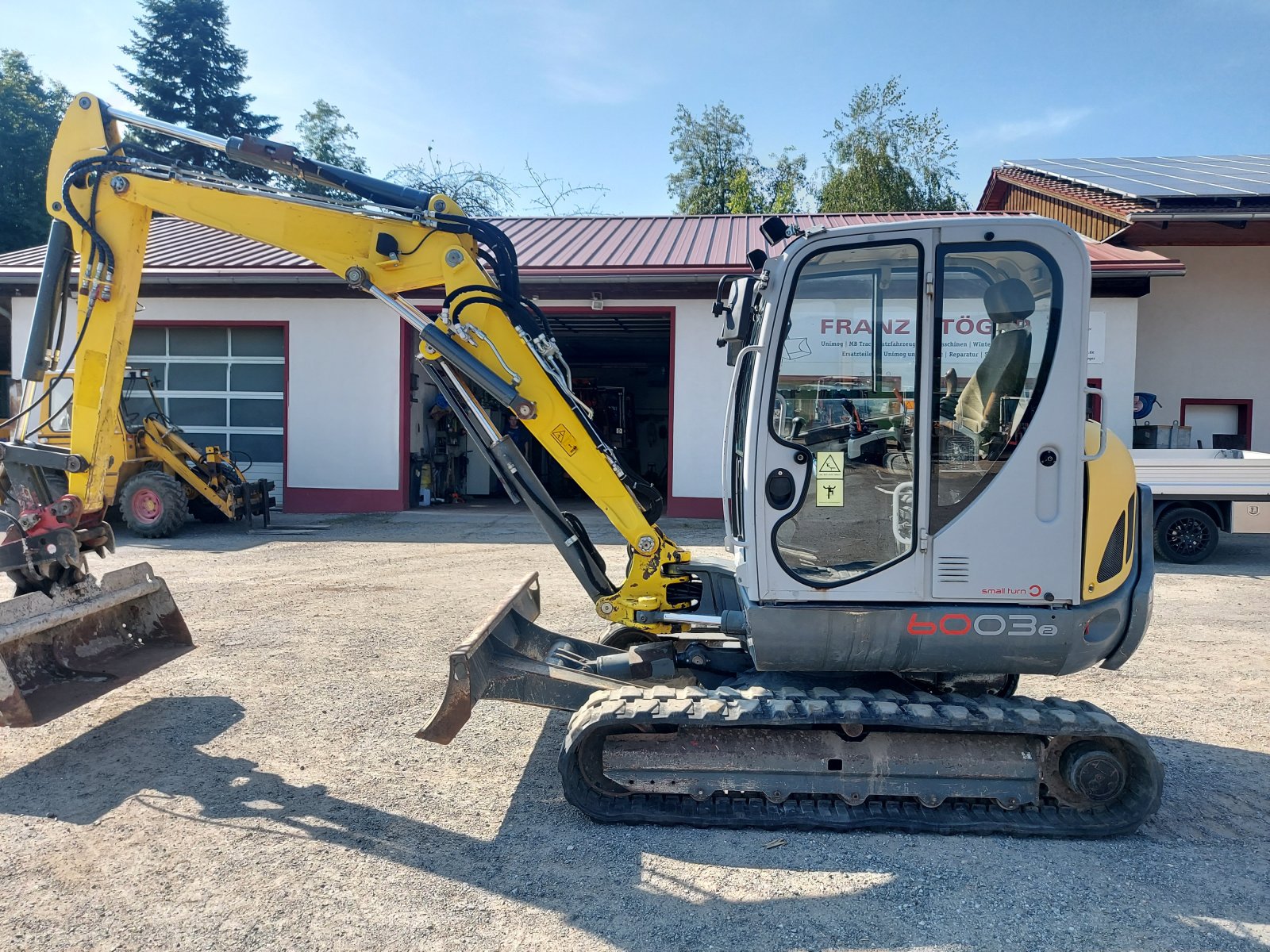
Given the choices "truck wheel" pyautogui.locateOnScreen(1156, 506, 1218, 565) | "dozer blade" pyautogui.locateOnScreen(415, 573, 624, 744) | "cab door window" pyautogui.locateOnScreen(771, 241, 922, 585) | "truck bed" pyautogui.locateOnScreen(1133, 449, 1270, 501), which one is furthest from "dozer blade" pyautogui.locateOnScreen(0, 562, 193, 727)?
"truck wheel" pyautogui.locateOnScreen(1156, 506, 1218, 565)

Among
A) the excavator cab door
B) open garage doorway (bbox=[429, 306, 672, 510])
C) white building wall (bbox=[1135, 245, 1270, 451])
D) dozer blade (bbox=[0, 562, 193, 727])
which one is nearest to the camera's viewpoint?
the excavator cab door

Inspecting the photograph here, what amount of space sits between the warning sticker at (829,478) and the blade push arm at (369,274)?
1290mm

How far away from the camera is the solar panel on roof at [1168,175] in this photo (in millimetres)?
13703

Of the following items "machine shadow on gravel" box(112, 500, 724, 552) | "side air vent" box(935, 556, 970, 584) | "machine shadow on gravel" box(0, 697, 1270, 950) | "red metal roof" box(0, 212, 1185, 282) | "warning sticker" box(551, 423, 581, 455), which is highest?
"red metal roof" box(0, 212, 1185, 282)

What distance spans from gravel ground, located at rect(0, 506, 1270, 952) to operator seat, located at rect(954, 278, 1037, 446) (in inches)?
71.3

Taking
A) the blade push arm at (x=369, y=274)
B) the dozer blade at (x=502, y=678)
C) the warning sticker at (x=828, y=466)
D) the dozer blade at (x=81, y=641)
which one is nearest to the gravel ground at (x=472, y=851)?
the dozer blade at (x=81, y=641)

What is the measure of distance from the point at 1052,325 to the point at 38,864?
15.3ft

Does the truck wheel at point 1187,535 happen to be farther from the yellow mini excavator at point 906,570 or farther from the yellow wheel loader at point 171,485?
the yellow wheel loader at point 171,485

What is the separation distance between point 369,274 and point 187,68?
42113 millimetres

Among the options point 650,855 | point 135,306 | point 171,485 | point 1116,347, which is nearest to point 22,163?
point 171,485

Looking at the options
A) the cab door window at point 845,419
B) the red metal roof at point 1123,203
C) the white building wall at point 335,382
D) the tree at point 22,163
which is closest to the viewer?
the cab door window at point 845,419

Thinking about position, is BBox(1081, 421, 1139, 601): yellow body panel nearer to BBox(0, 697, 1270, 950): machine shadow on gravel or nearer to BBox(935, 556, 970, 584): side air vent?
BBox(935, 556, 970, 584): side air vent

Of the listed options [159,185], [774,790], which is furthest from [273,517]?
[774,790]

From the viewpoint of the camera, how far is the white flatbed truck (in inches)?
394
